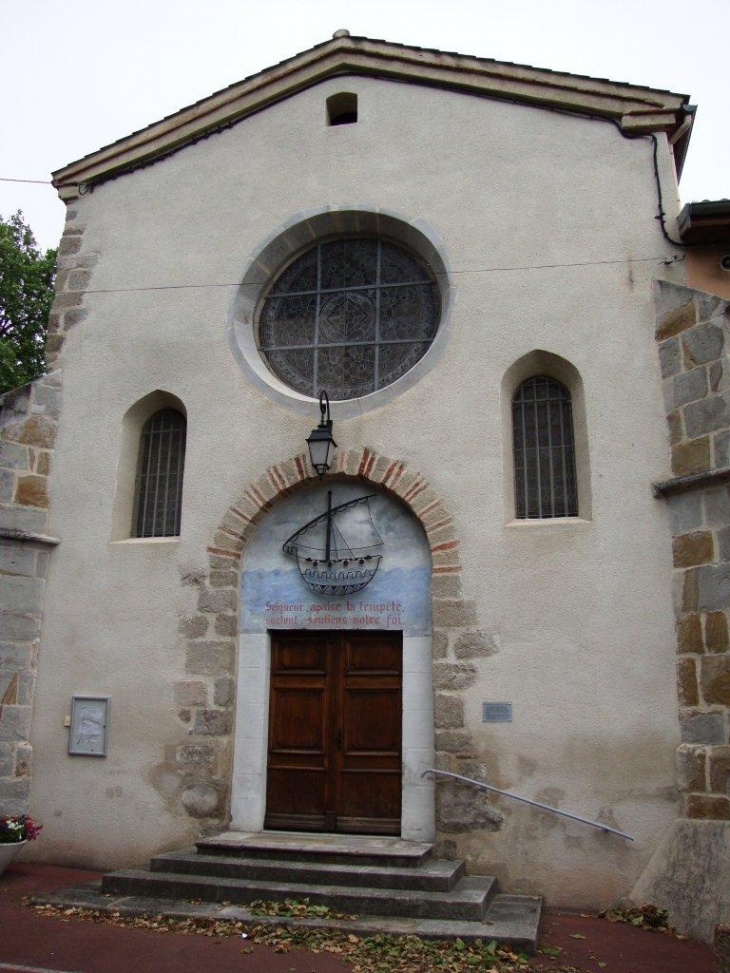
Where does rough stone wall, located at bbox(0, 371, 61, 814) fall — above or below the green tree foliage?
below

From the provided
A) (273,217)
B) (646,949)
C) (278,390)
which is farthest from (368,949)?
(273,217)

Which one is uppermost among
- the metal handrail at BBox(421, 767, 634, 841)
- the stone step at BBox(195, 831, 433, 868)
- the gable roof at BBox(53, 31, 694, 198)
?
the gable roof at BBox(53, 31, 694, 198)

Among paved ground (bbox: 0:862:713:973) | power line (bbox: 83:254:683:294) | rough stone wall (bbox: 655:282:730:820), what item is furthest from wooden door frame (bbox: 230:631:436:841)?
power line (bbox: 83:254:683:294)

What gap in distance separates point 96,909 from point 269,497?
387cm

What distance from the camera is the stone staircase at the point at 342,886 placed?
601cm

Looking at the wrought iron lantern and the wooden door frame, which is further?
the wrought iron lantern

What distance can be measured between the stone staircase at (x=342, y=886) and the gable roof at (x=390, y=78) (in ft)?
23.8

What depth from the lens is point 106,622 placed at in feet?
27.8

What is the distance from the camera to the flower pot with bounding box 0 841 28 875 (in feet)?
23.9

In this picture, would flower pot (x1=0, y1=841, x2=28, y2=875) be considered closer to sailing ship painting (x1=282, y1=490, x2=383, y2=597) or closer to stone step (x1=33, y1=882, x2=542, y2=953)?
stone step (x1=33, y1=882, x2=542, y2=953)

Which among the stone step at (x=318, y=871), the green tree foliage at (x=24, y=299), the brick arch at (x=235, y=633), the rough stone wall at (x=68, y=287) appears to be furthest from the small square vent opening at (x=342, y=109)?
the green tree foliage at (x=24, y=299)

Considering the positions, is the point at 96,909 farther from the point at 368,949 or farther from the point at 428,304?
the point at 428,304

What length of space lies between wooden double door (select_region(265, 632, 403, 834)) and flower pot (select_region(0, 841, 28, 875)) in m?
2.24

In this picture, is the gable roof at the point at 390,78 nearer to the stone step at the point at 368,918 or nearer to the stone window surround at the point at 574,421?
the stone window surround at the point at 574,421
